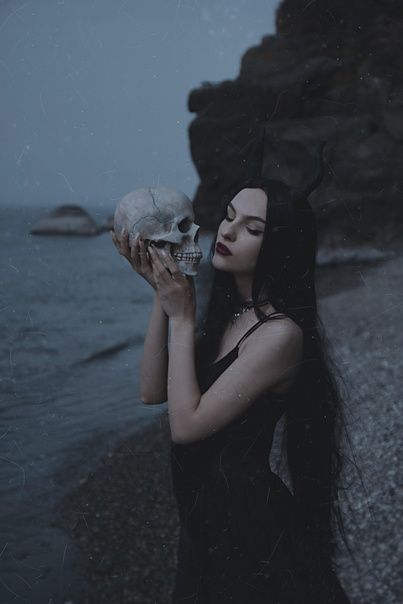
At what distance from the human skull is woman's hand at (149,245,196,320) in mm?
35

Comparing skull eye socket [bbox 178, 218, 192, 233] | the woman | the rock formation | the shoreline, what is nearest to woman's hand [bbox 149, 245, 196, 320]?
the woman

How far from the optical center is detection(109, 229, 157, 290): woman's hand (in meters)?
1.88

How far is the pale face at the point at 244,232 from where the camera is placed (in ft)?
6.23

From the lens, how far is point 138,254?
6.24 feet

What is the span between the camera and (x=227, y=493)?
1876 millimetres

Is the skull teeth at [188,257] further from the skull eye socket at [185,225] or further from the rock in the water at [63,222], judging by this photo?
the rock in the water at [63,222]

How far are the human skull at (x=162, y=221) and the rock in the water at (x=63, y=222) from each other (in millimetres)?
26567

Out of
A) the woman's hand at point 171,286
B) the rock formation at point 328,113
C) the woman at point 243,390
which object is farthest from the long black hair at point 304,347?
the rock formation at point 328,113

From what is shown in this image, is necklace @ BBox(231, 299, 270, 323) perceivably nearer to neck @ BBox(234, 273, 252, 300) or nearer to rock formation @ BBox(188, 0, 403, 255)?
neck @ BBox(234, 273, 252, 300)

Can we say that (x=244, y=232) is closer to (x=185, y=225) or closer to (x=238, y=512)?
(x=185, y=225)

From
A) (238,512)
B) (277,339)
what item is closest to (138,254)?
(277,339)

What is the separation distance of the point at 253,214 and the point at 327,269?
1400cm

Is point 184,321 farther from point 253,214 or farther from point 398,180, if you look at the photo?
point 398,180

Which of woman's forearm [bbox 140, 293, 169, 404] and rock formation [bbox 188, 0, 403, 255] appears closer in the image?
woman's forearm [bbox 140, 293, 169, 404]
